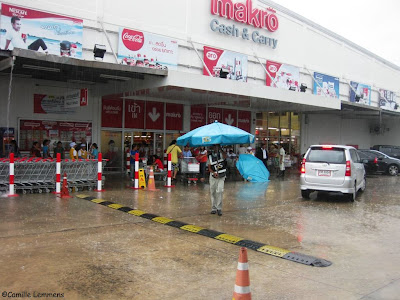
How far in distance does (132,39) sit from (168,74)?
17.3 ft

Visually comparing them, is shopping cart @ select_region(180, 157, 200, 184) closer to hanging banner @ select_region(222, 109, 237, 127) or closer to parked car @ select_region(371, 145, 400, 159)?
hanging banner @ select_region(222, 109, 237, 127)

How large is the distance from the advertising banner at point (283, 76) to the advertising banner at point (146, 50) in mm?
7504

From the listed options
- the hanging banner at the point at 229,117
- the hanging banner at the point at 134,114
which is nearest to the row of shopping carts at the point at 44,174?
the hanging banner at the point at 134,114

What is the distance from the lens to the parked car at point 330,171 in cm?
1157

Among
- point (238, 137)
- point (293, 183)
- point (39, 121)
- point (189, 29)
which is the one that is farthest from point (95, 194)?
point (189, 29)

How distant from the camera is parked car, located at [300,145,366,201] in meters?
11.6

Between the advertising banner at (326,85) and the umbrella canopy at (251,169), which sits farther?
the advertising banner at (326,85)

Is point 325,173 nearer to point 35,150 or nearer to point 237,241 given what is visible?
point 237,241

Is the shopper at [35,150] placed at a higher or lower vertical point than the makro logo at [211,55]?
lower

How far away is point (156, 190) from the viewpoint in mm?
13531

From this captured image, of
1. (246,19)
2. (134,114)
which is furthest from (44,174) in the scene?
(246,19)

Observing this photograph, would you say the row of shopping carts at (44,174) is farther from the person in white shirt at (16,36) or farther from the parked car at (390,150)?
the parked car at (390,150)

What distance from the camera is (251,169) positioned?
17.5 meters

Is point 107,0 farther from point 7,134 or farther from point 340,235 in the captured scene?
point 340,235
